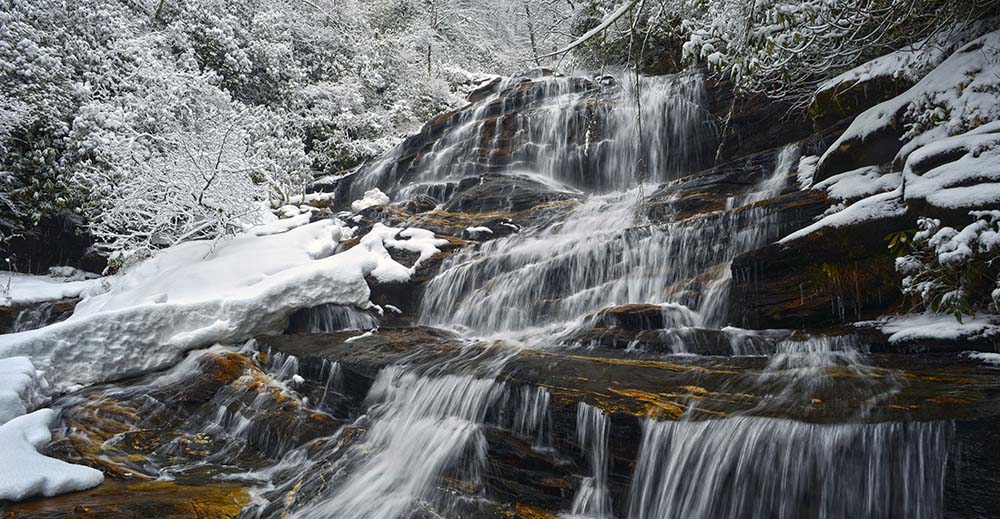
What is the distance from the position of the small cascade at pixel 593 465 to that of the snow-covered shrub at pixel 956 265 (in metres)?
2.65

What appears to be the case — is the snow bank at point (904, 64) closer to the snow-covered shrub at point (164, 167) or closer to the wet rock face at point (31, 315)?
the snow-covered shrub at point (164, 167)

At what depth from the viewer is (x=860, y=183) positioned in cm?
536

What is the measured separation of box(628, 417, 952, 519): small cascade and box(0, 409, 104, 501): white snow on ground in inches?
167

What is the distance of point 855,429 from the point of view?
2.70 meters

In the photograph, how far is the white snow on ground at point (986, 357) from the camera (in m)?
3.32

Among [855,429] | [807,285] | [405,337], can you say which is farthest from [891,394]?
[405,337]

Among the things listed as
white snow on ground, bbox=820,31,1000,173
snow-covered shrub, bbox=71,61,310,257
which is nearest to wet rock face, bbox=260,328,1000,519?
white snow on ground, bbox=820,31,1000,173

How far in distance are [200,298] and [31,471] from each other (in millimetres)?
3954

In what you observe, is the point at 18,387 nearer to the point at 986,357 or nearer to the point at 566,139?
the point at 986,357

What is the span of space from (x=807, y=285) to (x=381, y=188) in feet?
42.4

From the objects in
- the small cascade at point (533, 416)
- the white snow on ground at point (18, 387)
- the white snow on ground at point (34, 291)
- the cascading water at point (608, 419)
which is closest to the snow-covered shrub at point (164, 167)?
the white snow on ground at point (34, 291)

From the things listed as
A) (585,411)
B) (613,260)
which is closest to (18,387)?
(585,411)

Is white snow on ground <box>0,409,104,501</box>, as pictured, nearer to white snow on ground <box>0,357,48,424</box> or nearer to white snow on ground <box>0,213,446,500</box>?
white snow on ground <box>0,213,446,500</box>

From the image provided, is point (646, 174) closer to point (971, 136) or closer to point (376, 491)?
point (971, 136)
